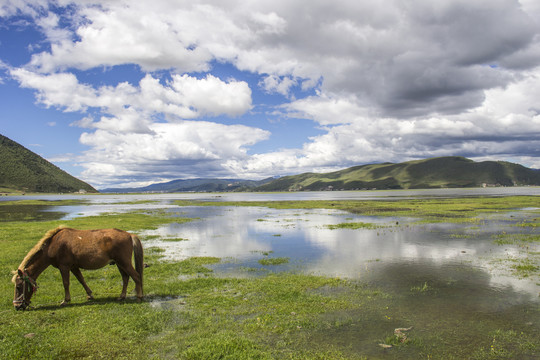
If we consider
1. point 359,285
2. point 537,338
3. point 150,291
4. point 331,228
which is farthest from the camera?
point 331,228

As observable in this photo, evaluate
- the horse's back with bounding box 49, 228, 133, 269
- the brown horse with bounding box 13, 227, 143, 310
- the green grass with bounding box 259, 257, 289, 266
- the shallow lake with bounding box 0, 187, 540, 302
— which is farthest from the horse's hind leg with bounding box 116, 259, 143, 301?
the green grass with bounding box 259, 257, 289, 266

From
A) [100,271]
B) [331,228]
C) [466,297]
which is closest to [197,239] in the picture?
[100,271]

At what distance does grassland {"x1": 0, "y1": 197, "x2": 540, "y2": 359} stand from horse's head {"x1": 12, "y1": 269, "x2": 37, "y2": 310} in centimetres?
67

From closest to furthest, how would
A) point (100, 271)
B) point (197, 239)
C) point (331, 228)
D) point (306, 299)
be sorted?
point (306, 299) → point (100, 271) → point (197, 239) → point (331, 228)

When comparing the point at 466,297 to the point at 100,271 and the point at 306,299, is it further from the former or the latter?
the point at 100,271

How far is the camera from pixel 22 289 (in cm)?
1477

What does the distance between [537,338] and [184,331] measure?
1522 centimetres

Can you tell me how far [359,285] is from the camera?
19.8m

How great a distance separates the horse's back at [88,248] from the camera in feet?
51.5

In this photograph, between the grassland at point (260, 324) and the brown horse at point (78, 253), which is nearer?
the grassland at point (260, 324)

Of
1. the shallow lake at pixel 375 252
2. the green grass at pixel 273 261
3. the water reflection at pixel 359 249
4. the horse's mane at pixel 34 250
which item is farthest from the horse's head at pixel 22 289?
the green grass at pixel 273 261

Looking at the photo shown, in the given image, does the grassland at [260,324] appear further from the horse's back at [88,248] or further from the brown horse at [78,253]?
the horse's back at [88,248]

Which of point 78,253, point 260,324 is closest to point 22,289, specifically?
point 78,253

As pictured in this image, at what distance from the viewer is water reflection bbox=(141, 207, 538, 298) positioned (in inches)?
949
